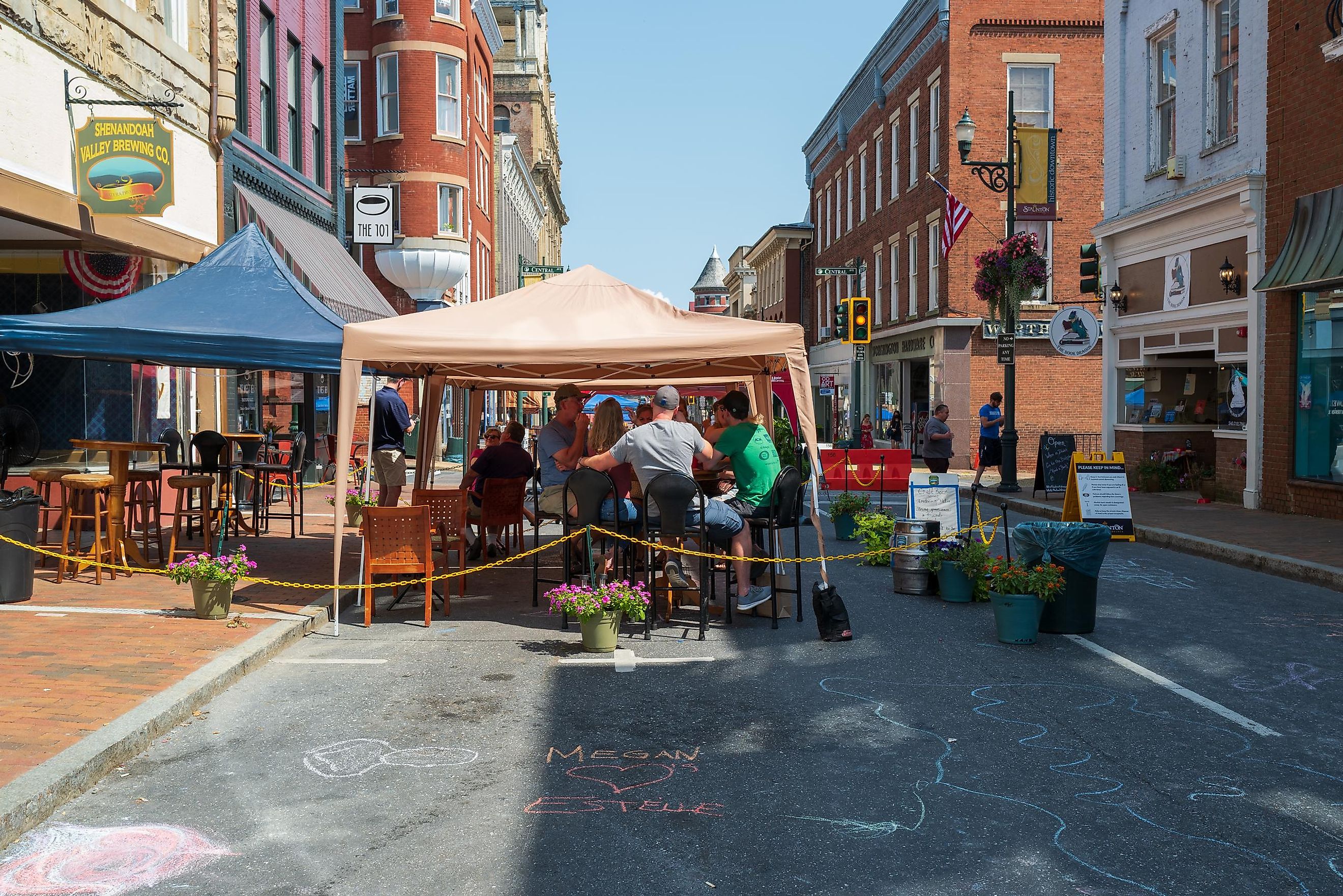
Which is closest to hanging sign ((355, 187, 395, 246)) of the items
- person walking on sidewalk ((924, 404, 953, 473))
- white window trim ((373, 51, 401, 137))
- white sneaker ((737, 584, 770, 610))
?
person walking on sidewalk ((924, 404, 953, 473))

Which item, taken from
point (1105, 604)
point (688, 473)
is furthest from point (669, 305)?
point (1105, 604)

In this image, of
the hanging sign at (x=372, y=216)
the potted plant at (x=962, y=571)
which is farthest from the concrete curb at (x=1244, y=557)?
the hanging sign at (x=372, y=216)

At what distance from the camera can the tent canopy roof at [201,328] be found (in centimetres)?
990

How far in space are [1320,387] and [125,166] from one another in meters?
15.5

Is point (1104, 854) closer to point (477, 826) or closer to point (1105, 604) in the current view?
point (477, 826)

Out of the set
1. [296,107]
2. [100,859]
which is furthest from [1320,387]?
[296,107]

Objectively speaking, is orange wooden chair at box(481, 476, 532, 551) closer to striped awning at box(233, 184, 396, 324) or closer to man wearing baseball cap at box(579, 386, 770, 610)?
man wearing baseball cap at box(579, 386, 770, 610)

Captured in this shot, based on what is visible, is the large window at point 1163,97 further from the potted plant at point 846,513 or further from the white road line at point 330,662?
the white road line at point 330,662

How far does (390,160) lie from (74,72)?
2452 cm

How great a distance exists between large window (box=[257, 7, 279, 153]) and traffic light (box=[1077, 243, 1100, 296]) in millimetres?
14408

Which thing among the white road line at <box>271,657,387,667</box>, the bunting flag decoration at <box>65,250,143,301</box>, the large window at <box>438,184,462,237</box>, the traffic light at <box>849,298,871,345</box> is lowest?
the white road line at <box>271,657,387,667</box>

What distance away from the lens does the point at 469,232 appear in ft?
131

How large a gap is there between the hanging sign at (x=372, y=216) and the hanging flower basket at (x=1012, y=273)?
1208 centimetres

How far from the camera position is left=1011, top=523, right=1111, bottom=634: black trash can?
856 cm
